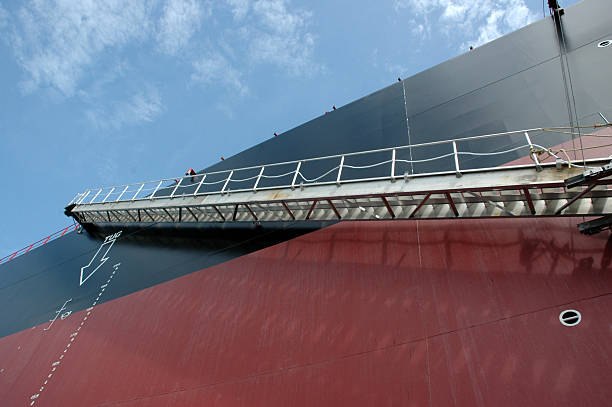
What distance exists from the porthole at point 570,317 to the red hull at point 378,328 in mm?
87

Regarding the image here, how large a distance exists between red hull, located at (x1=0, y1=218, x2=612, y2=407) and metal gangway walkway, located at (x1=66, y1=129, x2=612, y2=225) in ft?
1.17

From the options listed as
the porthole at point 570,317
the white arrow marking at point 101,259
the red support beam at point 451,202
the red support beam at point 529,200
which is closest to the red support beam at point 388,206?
the red support beam at point 451,202

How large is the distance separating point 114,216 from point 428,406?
48.4 ft

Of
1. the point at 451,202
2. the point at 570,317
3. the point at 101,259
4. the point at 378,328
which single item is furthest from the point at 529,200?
the point at 101,259

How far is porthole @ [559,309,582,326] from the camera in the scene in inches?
201

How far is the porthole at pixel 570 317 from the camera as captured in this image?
201 inches

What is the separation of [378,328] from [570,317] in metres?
2.81

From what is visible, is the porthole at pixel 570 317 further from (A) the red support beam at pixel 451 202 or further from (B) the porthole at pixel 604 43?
(B) the porthole at pixel 604 43

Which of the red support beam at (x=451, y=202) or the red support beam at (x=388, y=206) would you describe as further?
the red support beam at (x=388, y=206)

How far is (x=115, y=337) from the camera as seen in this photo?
10359 mm

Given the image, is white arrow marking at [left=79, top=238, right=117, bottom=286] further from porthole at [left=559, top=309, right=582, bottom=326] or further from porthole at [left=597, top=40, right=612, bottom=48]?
porthole at [left=597, top=40, right=612, bottom=48]

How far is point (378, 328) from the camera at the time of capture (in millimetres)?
6457

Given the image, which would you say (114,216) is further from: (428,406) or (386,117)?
(428,406)

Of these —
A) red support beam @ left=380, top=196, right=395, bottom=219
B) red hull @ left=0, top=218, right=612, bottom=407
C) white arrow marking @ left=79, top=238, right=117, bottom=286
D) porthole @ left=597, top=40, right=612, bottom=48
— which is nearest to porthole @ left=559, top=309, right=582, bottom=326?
red hull @ left=0, top=218, right=612, bottom=407
